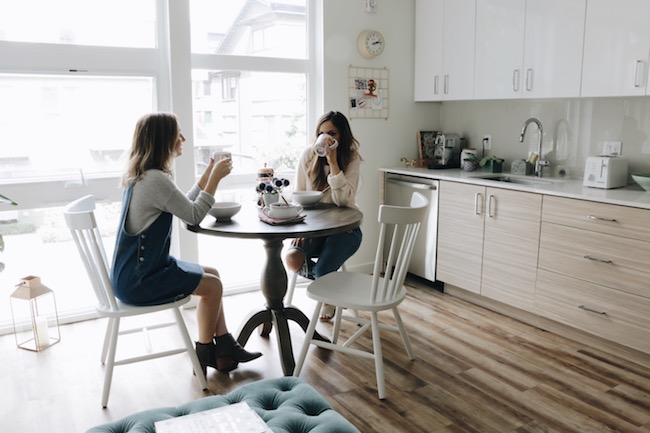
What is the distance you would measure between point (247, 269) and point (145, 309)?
1.63 meters

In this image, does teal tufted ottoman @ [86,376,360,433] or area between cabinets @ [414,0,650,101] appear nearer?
teal tufted ottoman @ [86,376,360,433]

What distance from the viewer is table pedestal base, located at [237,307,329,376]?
274cm

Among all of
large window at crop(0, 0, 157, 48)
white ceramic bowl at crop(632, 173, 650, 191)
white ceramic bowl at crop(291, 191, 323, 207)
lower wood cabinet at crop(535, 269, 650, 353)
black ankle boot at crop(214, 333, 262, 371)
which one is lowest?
black ankle boot at crop(214, 333, 262, 371)

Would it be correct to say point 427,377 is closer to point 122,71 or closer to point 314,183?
point 314,183

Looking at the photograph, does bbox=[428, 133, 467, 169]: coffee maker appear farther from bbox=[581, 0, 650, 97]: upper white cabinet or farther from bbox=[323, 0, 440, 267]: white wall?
bbox=[581, 0, 650, 97]: upper white cabinet

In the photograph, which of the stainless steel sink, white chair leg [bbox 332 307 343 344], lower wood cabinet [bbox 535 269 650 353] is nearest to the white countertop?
the stainless steel sink

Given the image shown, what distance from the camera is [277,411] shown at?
64.0 inches

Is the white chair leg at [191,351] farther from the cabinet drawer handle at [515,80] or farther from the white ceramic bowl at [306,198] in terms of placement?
the cabinet drawer handle at [515,80]

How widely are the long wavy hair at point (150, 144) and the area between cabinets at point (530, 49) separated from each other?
2.28 meters

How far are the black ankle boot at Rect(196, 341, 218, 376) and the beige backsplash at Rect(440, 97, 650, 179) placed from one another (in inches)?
99.6

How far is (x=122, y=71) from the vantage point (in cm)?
339

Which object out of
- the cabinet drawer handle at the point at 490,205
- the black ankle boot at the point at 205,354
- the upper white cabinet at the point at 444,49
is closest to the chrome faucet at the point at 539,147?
the upper white cabinet at the point at 444,49

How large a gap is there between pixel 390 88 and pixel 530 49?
1154mm

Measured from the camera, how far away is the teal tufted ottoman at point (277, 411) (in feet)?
5.07
